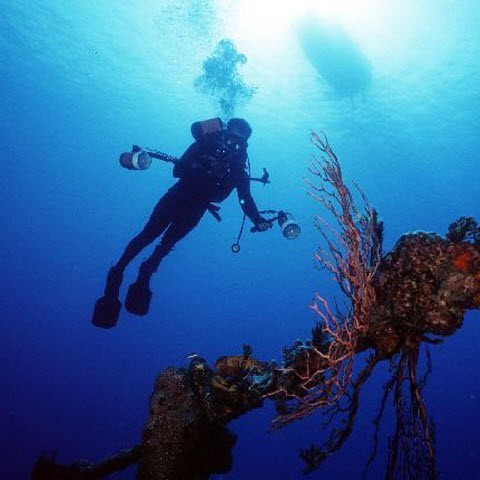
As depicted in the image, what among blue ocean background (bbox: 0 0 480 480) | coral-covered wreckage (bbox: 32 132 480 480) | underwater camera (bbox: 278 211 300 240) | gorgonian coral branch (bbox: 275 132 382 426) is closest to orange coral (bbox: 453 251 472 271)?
coral-covered wreckage (bbox: 32 132 480 480)

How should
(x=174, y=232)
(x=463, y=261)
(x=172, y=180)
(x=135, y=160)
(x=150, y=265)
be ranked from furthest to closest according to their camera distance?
1. (x=172, y=180)
2. (x=174, y=232)
3. (x=150, y=265)
4. (x=135, y=160)
5. (x=463, y=261)

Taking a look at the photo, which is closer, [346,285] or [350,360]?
[350,360]

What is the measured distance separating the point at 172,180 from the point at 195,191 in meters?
56.9

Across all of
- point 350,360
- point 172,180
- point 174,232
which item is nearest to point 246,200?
point 174,232

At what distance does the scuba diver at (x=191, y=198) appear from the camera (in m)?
7.63

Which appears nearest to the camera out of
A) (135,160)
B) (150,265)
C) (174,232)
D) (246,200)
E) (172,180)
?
(135,160)

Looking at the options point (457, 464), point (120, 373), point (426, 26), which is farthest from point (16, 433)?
point (457, 464)

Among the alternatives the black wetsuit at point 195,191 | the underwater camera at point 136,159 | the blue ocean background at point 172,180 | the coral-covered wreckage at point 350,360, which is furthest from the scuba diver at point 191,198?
→ the coral-covered wreckage at point 350,360

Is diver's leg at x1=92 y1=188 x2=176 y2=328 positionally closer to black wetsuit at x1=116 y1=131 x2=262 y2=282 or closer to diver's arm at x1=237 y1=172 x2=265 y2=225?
black wetsuit at x1=116 y1=131 x2=262 y2=282

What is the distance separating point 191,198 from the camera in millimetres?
7922

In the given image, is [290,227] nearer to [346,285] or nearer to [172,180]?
[346,285]

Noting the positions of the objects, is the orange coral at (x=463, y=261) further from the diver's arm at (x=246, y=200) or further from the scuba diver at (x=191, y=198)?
the diver's arm at (x=246, y=200)

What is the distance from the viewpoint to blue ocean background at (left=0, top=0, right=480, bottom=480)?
26.0 meters

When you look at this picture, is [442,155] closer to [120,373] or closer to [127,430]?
[127,430]
